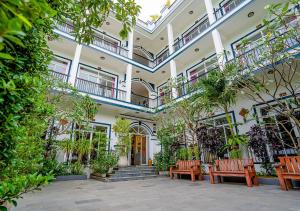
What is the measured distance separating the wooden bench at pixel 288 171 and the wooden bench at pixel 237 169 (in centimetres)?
79

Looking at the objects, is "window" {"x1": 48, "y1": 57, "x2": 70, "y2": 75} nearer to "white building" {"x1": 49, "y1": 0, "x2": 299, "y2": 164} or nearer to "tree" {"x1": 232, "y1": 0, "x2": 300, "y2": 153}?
"white building" {"x1": 49, "y1": 0, "x2": 299, "y2": 164}

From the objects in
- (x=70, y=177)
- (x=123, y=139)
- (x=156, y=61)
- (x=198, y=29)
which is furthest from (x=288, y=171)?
(x=156, y=61)

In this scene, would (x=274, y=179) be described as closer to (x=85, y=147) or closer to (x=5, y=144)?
(x=5, y=144)

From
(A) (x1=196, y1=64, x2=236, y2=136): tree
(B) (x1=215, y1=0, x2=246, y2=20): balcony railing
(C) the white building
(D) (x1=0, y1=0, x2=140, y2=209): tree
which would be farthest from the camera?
(B) (x1=215, y1=0, x2=246, y2=20): balcony railing

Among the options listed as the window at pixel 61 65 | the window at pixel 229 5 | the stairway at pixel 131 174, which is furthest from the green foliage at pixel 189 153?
the window at pixel 229 5

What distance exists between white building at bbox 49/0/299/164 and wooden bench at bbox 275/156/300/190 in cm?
312

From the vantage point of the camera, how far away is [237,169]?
5.39 meters

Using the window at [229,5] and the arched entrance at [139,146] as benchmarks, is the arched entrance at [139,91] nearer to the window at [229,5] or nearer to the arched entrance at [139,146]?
the arched entrance at [139,146]

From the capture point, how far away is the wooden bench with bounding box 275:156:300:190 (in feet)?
13.8

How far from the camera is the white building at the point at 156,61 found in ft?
29.3

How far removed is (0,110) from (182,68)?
40.3 feet

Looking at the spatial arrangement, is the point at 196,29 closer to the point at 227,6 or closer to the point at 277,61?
the point at 227,6

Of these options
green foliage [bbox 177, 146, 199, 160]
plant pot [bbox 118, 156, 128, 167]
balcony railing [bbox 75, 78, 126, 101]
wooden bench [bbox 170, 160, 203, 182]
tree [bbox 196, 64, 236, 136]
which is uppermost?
balcony railing [bbox 75, 78, 126, 101]

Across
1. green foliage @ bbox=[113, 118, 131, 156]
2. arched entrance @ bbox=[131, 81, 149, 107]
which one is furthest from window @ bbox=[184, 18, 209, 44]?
green foliage @ bbox=[113, 118, 131, 156]
